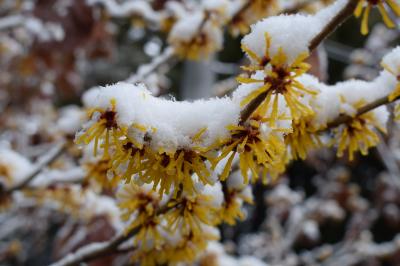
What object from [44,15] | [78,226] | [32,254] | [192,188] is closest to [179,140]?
[192,188]

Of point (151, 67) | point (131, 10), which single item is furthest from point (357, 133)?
point (131, 10)

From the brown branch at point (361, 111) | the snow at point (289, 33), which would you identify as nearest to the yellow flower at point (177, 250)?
the brown branch at point (361, 111)

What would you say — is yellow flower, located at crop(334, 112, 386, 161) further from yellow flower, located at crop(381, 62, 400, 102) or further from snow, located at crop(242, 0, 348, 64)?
snow, located at crop(242, 0, 348, 64)

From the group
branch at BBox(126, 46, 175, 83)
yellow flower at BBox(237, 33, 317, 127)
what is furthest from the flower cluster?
branch at BBox(126, 46, 175, 83)

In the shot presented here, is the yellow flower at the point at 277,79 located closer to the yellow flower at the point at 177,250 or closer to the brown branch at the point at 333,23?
the brown branch at the point at 333,23

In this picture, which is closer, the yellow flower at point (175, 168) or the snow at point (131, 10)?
the yellow flower at point (175, 168)

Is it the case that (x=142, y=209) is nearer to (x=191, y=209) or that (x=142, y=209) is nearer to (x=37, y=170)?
(x=191, y=209)
